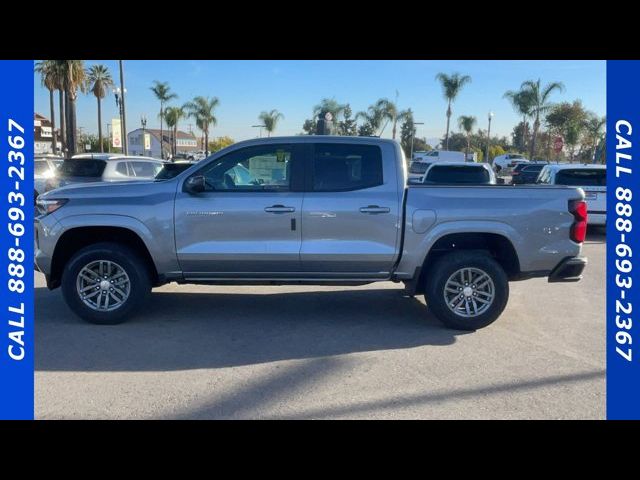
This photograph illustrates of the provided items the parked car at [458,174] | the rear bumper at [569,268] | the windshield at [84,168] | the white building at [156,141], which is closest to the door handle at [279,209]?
the rear bumper at [569,268]

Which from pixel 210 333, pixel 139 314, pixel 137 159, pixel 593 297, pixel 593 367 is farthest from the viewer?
pixel 137 159

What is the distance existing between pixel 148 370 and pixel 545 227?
13.8 feet

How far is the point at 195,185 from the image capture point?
5.75m

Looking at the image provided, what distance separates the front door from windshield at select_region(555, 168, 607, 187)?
9.20 m

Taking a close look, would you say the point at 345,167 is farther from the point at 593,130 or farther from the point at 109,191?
the point at 593,130

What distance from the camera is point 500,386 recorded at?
14.5 ft

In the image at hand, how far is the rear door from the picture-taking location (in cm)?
578

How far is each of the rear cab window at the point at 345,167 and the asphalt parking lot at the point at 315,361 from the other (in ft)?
5.12

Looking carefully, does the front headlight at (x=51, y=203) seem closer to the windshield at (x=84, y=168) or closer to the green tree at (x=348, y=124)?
the windshield at (x=84, y=168)

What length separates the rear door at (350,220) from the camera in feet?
19.0

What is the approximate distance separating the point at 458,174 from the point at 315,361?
8.85 metres

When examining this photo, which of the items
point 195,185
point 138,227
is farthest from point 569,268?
point 138,227

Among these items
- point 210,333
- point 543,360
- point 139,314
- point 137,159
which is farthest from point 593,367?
point 137,159

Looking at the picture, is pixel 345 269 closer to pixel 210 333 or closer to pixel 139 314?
pixel 210 333
